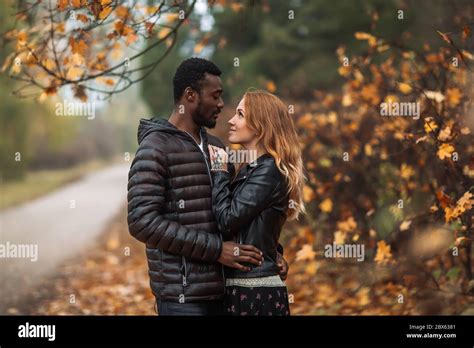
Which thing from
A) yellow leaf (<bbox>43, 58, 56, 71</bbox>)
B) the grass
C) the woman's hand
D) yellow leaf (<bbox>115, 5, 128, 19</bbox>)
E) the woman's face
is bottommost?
the woman's hand

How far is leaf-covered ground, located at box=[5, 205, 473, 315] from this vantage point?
20.5ft

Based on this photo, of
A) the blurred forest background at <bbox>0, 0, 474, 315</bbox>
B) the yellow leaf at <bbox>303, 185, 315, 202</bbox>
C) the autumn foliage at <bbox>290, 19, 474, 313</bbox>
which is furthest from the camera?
the yellow leaf at <bbox>303, 185, 315, 202</bbox>

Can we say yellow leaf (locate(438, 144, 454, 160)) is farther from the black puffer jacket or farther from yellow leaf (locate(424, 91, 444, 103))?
the black puffer jacket

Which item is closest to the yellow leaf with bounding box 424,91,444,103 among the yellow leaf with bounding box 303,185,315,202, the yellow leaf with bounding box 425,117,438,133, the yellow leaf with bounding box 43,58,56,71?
the yellow leaf with bounding box 425,117,438,133

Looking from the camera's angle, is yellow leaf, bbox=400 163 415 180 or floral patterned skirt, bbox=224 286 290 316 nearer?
floral patterned skirt, bbox=224 286 290 316

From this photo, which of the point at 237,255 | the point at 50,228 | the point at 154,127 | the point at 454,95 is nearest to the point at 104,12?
the point at 154,127

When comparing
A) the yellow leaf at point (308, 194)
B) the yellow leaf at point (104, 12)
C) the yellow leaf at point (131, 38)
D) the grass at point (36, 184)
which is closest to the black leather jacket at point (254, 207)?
Result: the yellow leaf at point (104, 12)

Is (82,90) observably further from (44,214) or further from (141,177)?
(44,214)

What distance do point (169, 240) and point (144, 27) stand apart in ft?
6.96

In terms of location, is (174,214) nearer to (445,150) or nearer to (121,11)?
(121,11)

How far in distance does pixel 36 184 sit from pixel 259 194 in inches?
821

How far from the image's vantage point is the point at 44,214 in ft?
55.9
